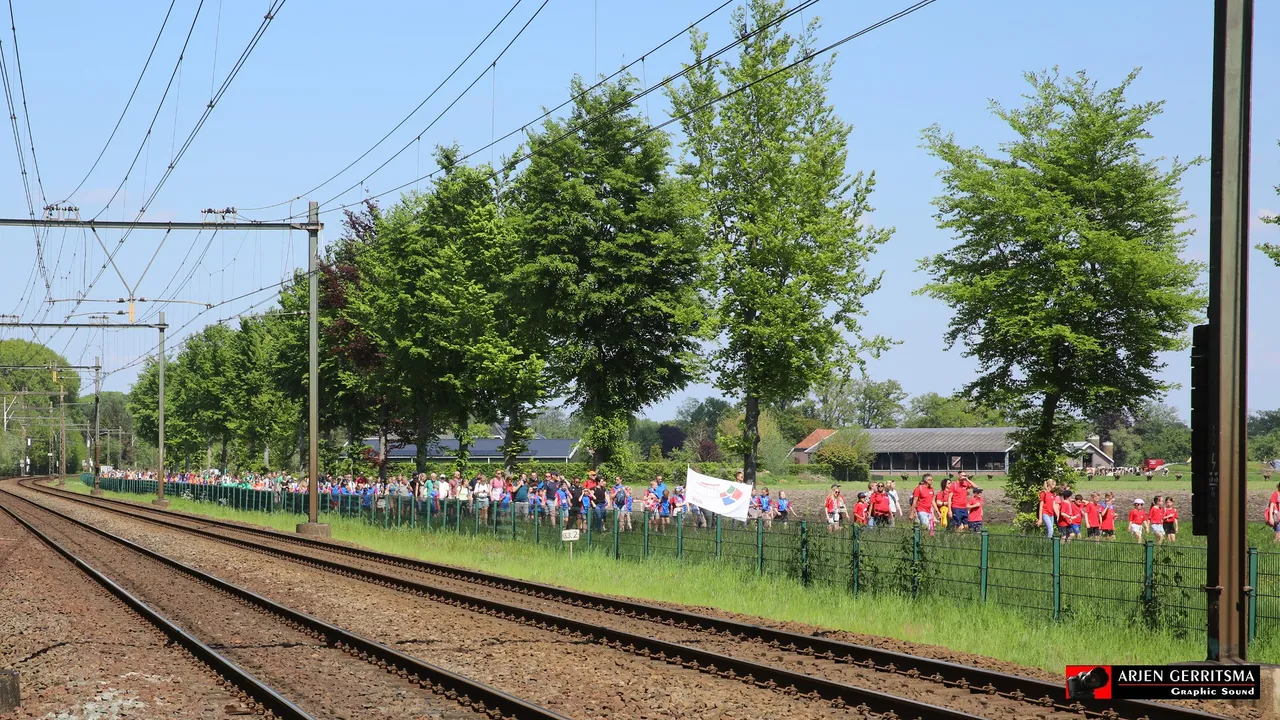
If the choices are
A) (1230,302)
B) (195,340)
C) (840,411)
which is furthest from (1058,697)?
(840,411)

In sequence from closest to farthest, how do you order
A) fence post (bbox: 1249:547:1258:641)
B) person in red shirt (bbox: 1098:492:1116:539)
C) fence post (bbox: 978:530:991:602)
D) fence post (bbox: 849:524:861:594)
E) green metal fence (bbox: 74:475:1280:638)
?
fence post (bbox: 1249:547:1258:641), green metal fence (bbox: 74:475:1280:638), fence post (bbox: 978:530:991:602), fence post (bbox: 849:524:861:594), person in red shirt (bbox: 1098:492:1116:539)

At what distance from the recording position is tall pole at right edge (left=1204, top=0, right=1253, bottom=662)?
11.9 metres

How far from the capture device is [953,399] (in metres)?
47.4

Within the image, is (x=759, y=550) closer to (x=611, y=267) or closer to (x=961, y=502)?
(x=961, y=502)

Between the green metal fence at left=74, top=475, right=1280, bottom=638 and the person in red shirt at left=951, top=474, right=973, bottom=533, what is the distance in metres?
4.26

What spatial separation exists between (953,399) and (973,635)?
31.6 m

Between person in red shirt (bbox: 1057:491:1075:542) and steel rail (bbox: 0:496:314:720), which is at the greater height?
person in red shirt (bbox: 1057:491:1075:542)

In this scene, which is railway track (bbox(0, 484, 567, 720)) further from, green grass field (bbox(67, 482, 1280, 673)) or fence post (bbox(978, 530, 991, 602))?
fence post (bbox(978, 530, 991, 602))

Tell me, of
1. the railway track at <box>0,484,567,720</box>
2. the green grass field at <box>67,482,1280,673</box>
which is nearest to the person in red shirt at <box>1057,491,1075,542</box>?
the green grass field at <box>67,482,1280,673</box>

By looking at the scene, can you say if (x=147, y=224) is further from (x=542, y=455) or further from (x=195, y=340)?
(x=542, y=455)

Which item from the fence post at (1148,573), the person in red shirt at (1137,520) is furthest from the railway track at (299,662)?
the person in red shirt at (1137,520)

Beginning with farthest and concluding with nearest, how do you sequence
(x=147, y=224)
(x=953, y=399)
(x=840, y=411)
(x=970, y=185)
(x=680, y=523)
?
(x=840, y=411) → (x=953, y=399) → (x=970, y=185) → (x=147, y=224) → (x=680, y=523)

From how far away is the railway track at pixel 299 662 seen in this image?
481 inches

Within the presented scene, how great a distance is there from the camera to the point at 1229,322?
12000mm
